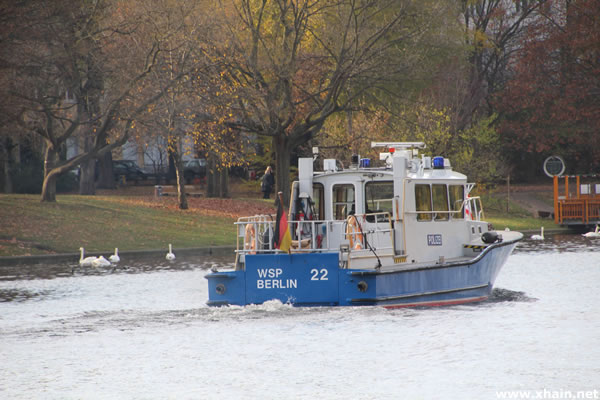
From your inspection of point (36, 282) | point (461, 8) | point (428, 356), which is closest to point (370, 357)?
point (428, 356)

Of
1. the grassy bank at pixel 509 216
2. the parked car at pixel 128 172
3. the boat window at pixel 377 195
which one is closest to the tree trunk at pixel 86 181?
the parked car at pixel 128 172

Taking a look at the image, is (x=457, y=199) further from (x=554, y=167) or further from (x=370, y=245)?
(x=554, y=167)

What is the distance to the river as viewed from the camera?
42.5 feet

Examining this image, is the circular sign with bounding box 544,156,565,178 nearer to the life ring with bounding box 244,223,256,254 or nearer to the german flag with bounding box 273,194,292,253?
the life ring with bounding box 244,223,256,254

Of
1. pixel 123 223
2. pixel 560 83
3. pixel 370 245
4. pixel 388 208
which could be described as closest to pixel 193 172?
pixel 560 83

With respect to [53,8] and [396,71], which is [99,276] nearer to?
[53,8]

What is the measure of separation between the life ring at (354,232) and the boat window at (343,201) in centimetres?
141

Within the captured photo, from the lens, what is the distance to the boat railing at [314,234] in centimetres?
1861

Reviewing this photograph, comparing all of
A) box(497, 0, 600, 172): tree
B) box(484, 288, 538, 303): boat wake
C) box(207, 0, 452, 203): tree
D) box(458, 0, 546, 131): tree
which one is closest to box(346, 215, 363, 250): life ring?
box(484, 288, 538, 303): boat wake

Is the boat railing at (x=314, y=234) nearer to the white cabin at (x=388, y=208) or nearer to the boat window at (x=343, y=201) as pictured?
the white cabin at (x=388, y=208)

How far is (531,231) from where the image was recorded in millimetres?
41156

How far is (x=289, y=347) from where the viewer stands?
15.6 m

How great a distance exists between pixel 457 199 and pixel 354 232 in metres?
3.73

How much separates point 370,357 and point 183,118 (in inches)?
1128
